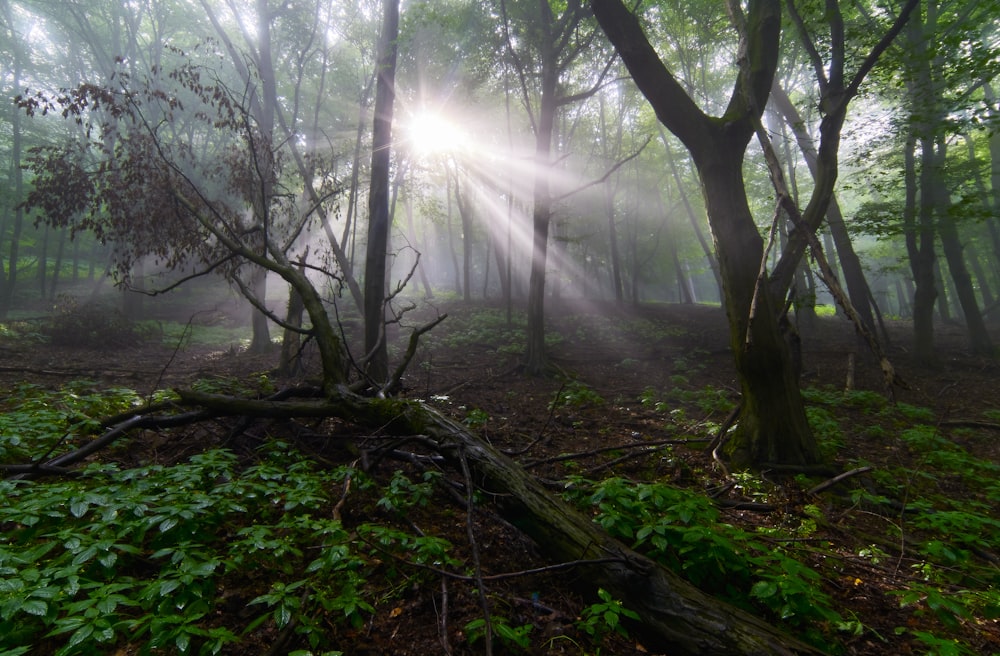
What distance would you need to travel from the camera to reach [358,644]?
2225 millimetres

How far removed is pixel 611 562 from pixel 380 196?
23.6 ft

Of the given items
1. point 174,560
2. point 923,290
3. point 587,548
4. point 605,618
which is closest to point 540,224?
point 587,548

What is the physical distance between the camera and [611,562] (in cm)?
246

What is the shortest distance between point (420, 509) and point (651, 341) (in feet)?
44.6

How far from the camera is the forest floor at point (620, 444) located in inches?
95.5

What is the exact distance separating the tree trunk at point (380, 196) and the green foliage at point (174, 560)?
14.0ft

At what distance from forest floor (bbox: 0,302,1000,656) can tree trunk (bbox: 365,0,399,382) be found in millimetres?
1518

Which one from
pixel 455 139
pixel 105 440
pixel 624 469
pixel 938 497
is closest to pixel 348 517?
pixel 105 440

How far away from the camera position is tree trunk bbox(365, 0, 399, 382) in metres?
7.62

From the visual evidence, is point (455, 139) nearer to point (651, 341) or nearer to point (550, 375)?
point (651, 341)

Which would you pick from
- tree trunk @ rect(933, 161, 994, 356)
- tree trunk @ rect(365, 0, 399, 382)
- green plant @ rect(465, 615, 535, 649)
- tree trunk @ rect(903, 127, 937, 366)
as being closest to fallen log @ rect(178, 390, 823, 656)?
green plant @ rect(465, 615, 535, 649)

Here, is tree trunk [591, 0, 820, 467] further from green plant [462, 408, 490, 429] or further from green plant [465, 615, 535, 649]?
green plant [465, 615, 535, 649]

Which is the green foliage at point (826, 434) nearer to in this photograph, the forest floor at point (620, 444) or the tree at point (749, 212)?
the forest floor at point (620, 444)

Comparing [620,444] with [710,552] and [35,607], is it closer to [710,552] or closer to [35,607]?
[710,552]
